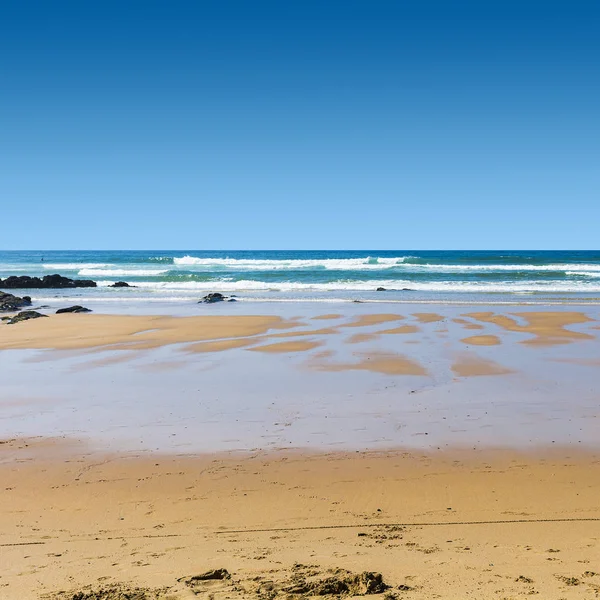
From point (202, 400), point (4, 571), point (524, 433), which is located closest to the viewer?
point (4, 571)

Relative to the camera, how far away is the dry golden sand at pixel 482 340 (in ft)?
47.8

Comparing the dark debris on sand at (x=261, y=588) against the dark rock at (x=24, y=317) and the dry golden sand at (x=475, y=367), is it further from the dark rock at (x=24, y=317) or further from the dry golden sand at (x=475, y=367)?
the dark rock at (x=24, y=317)

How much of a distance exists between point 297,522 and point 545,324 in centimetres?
1572

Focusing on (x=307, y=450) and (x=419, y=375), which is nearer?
(x=307, y=450)

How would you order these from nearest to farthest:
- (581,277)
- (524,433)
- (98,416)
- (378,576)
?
(378,576) < (524,433) < (98,416) < (581,277)

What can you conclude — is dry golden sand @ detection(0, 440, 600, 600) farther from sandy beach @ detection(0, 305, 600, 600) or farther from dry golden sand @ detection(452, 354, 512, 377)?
dry golden sand @ detection(452, 354, 512, 377)

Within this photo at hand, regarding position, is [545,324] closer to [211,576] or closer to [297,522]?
[297,522]

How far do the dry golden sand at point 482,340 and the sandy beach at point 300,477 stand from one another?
2.01 meters

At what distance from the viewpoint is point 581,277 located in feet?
157

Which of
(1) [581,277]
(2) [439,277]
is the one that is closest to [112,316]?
(2) [439,277]

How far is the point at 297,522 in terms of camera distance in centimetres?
488

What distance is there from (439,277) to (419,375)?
39.4m

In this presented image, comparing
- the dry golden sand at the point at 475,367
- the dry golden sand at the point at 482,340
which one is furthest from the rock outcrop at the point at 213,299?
the dry golden sand at the point at 475,367

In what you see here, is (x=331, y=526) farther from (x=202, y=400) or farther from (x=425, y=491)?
(x=202, y=400)
